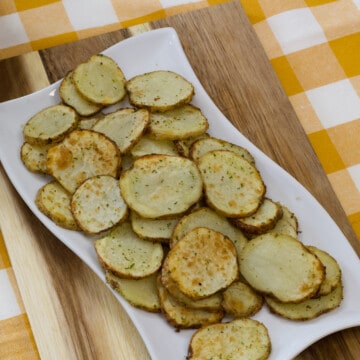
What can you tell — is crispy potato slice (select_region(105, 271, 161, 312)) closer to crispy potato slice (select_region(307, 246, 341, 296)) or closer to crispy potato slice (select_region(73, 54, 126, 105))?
crispy potato slice (select_region(307, 246, 341, 296))

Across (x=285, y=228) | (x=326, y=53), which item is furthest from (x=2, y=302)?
(x=326, y=53)

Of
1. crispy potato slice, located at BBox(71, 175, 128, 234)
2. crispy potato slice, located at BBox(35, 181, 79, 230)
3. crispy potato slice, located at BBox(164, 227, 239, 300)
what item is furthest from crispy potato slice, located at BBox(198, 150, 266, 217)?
crispy potato slice, located at BBox(35, 181, 79, 230)

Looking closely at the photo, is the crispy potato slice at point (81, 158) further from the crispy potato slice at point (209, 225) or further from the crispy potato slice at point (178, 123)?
the crispy potato slice at point (209, 225)

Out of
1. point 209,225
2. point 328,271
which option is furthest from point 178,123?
point 328,271

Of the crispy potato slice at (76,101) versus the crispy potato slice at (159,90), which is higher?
the crispy potato slice at (76,101)

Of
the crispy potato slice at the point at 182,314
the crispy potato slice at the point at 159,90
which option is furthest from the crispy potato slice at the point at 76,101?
the crispy potato slice at the point at 182,314

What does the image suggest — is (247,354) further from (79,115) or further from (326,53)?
(326,53)
